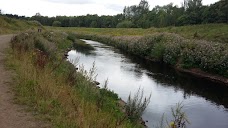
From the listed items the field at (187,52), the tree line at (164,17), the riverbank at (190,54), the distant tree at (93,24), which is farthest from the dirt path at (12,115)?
the distant tree at (93,24)

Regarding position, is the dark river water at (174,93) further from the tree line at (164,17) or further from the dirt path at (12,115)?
the tree line at (164,17)

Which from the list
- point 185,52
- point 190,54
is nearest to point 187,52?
point 185,52

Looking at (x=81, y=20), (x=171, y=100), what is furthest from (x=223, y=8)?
(x=81, y=20)

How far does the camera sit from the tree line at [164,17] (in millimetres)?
83688

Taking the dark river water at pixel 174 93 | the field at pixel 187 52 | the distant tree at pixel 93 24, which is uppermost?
the field at pixel 187 52

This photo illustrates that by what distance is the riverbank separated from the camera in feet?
91.8

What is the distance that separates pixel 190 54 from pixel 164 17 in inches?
3161

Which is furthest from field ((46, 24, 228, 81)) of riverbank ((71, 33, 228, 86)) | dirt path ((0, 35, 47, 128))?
dirt path ((0, 35, 47, 128))

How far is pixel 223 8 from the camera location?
3206 inches

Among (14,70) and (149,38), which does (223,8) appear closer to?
(149,38)

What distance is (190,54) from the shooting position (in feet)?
108

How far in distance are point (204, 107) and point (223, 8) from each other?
6966 cm

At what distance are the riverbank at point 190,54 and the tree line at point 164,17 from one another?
4159 centimetres

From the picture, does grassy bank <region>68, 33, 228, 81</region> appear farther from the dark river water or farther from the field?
the dark river water
